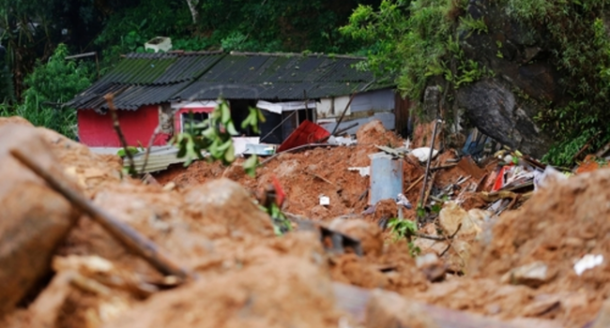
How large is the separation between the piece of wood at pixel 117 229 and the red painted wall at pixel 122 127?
62.6ft

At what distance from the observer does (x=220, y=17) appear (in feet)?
103

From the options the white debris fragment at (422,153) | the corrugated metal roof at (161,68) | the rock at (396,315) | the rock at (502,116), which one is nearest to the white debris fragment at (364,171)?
the white debris fragment at (422,153)

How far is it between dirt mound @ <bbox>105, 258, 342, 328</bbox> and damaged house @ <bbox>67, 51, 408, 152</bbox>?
17.2 m

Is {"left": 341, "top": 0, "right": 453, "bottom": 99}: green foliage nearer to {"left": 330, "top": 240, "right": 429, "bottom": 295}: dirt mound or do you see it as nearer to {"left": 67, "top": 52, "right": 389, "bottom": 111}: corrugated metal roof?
{"left": 67, "top": 52, "right": 389, "bottom": 111}: corrugated metal roof

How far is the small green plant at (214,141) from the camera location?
19.6 feet

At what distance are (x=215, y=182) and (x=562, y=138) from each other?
40.9 feet

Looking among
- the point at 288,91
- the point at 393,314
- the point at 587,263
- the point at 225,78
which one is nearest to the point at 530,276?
the point at 587,263

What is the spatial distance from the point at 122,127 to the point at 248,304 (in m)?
22.3

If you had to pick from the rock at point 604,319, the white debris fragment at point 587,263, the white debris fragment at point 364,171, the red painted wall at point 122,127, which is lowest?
the red painted wall at point 122,127

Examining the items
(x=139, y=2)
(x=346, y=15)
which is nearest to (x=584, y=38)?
(x=346, y=15)

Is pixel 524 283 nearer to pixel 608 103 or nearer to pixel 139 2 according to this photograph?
pixel 608 103

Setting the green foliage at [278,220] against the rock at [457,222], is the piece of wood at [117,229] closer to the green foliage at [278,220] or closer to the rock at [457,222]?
the green foliage at [278,220]

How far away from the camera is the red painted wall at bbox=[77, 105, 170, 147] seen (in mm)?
23562

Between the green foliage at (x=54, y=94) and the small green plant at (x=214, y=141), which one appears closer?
the small green plant at (x=214, y=141)
